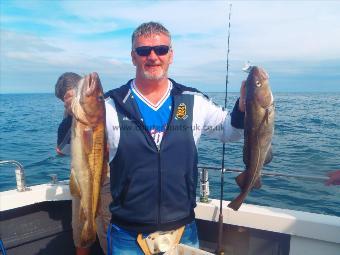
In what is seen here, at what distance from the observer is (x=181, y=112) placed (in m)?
3.48

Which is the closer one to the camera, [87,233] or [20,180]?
[87,233]

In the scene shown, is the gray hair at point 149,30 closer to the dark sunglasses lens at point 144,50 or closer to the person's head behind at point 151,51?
the person's head behind at point 151,51

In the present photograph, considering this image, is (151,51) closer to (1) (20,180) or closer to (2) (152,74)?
(2) (152,74)

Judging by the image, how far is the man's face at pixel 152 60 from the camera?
132 inches

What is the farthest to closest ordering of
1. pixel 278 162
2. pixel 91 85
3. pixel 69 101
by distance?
pixel 278 162 < pixel 69 101 < pixel 91 85

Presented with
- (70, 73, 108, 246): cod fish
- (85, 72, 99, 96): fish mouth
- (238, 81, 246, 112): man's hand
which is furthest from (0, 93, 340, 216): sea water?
(85, 72, 99, 96): fish mouth

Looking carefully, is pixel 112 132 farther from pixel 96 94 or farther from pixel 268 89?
pixel 268 89

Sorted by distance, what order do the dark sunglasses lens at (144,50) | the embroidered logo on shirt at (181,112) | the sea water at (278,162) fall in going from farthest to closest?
the sea water at (278,162)
the embroidered logo on shirt at (181,112)
the dark sunglasses lens at (144,50)

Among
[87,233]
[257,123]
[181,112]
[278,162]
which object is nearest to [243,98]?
[257,123]

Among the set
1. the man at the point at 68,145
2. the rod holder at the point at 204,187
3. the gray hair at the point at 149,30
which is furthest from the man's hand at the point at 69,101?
the rod holder at the point at 204,187

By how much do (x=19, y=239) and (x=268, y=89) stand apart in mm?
4055

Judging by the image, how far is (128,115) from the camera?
→ 3377 millimetres

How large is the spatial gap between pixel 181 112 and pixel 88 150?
1.00 meters

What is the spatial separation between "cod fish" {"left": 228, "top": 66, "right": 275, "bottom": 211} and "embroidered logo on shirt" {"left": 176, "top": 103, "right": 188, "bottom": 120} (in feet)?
2.00
